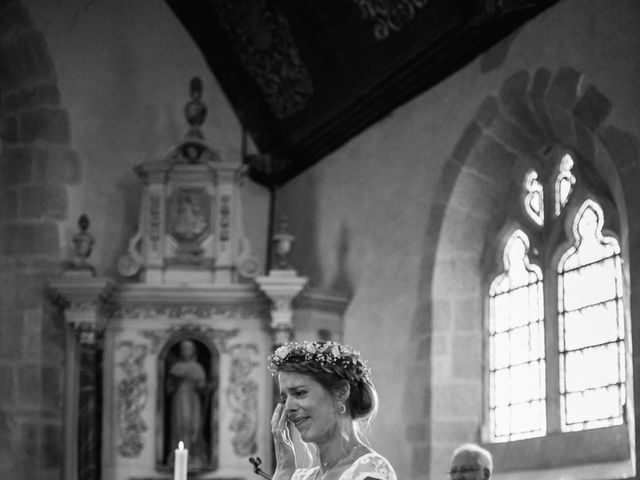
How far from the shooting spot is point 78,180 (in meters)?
12.2

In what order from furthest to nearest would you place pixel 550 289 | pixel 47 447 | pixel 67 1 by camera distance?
pixel 67 1 → pixel 47 447 → pixel 550 289

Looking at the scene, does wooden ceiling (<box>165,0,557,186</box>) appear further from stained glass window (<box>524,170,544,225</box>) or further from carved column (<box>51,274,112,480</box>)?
carved column (<box>51,274,112,480</box>)

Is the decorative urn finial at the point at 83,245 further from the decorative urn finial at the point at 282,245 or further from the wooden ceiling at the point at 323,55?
the wooden ceiling at the point at 323,55

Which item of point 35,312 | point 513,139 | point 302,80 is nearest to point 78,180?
point 35,312

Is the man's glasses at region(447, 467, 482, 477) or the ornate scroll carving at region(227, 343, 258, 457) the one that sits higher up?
the ornate scroll carving at region(227, 343, 258, 457)

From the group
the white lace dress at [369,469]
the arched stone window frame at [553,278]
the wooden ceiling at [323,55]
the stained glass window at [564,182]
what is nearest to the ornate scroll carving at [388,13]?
the wooden ceiling at [323,55]

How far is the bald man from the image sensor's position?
24.9 feet

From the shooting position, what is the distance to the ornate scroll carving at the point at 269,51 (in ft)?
40.1

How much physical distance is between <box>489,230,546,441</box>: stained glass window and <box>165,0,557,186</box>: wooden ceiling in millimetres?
1466

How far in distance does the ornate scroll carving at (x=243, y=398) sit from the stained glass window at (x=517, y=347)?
1728 millimetres

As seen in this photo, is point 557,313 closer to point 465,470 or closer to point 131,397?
point 465,470

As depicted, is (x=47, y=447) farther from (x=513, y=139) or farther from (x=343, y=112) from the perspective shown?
(x=513, y=139)

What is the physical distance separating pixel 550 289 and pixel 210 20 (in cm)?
432

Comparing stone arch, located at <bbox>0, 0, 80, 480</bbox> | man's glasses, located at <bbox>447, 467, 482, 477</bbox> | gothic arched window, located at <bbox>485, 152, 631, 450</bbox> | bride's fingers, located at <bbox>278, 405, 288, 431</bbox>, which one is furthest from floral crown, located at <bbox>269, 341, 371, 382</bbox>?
stone arch, located at <bbox>0, 0, 80, 480</bbox>
